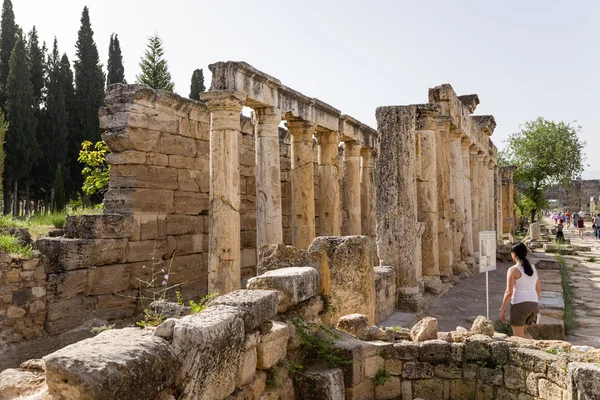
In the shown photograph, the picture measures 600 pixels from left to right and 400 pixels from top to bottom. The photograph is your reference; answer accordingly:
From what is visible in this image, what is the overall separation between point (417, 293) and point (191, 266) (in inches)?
195

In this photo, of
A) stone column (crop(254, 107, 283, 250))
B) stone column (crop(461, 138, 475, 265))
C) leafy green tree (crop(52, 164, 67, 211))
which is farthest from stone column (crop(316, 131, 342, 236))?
leafy green tree (crop(52, 164, 67, 211))

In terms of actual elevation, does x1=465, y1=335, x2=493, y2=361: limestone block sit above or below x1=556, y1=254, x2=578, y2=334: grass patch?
above

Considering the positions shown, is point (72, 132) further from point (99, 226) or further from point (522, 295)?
point (522, 295)

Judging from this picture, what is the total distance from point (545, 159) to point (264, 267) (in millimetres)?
37214

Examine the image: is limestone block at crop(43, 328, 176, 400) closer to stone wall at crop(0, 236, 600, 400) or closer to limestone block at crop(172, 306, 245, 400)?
stone wall at crop(0, 236, 600, 400)

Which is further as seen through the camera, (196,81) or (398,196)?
(196,81)

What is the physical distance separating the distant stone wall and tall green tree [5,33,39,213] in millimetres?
22208

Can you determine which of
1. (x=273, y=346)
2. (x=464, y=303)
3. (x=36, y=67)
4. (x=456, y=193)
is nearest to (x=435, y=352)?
(x=273, y=346)

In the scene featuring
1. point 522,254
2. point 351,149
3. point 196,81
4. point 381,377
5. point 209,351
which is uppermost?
point 196,81

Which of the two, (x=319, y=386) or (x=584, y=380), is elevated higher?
(x=584, y=380)

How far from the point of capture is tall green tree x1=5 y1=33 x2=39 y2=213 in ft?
91.6

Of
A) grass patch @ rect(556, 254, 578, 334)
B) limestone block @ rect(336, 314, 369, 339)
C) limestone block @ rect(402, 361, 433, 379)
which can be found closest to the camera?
limestone block @ rect(402, 361, 433, 379)

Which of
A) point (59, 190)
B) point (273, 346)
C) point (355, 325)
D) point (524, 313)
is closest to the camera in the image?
point (273, 346)

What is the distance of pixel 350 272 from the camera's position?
7.19 meters
